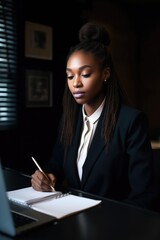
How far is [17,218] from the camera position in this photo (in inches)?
38.0

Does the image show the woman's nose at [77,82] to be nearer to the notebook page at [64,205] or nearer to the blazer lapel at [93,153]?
the blazer lapel at [93,153]

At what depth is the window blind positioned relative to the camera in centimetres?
258

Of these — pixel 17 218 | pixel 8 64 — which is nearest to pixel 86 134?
pixel 17 218

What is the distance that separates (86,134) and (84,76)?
11.9 inches

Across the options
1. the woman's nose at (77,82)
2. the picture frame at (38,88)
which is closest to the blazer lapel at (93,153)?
the woman's nose at (77,82)

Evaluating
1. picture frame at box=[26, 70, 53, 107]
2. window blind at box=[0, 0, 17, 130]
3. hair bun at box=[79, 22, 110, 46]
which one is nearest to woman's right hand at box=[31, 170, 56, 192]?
hair bun at box=[79, 22, 110, 46]

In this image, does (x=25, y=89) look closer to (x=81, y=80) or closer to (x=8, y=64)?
(x=8, y=64)

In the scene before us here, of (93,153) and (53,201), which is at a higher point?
(93,153)

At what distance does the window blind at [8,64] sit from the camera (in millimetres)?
2578

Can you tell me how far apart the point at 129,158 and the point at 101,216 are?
41 centimetres

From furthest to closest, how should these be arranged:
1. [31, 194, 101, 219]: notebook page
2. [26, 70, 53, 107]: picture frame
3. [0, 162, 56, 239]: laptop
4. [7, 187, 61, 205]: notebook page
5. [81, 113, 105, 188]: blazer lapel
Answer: [26, 70, 53, 107]: picture frame
[81, 113, 105, 188]: blazer lapel
[7, 187, 61, 205]: notebook page
[31, 194, 101, 219]: notebook page
[0, 162, 56, 239]: laptop

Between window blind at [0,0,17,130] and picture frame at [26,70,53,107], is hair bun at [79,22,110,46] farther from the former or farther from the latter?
picture frame at [26,70,53,107]

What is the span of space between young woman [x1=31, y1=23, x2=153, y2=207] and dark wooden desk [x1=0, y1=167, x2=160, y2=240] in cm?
17

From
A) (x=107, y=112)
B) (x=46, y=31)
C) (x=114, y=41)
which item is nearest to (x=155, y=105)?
(x=114, y=41)
